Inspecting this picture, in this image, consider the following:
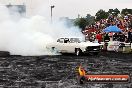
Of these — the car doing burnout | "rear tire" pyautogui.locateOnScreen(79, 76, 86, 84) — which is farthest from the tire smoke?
"rear tire" pyautogui.locateOnScreen(79, 76, 86, 84)

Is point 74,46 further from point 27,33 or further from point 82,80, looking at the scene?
point 82,80

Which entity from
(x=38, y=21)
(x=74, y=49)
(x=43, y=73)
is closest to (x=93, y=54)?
(x=74, y=49)

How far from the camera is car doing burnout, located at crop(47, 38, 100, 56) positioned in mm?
31984

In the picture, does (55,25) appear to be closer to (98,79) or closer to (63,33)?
(63,33)

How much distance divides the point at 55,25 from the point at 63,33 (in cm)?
194

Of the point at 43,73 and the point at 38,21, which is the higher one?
the point at 38,21

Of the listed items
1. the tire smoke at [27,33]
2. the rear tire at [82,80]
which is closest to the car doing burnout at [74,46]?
the tire smoke at [27,33]

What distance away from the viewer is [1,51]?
3288cm


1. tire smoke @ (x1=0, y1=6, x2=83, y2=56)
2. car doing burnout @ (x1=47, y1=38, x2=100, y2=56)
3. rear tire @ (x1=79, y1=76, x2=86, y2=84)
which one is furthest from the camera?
tire smoke @ (x1=0, y1=6, x2=83, y2=56)

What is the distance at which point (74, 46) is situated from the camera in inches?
1275

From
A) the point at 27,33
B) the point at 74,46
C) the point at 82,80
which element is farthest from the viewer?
the point at 27,33

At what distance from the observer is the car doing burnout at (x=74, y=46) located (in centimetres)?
3198

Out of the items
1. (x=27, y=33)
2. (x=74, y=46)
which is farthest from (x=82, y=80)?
(x=27, y=33)

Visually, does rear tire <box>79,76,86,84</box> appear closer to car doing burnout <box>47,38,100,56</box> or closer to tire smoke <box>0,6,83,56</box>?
car doing burnout <box>47,38,100,56</box>
